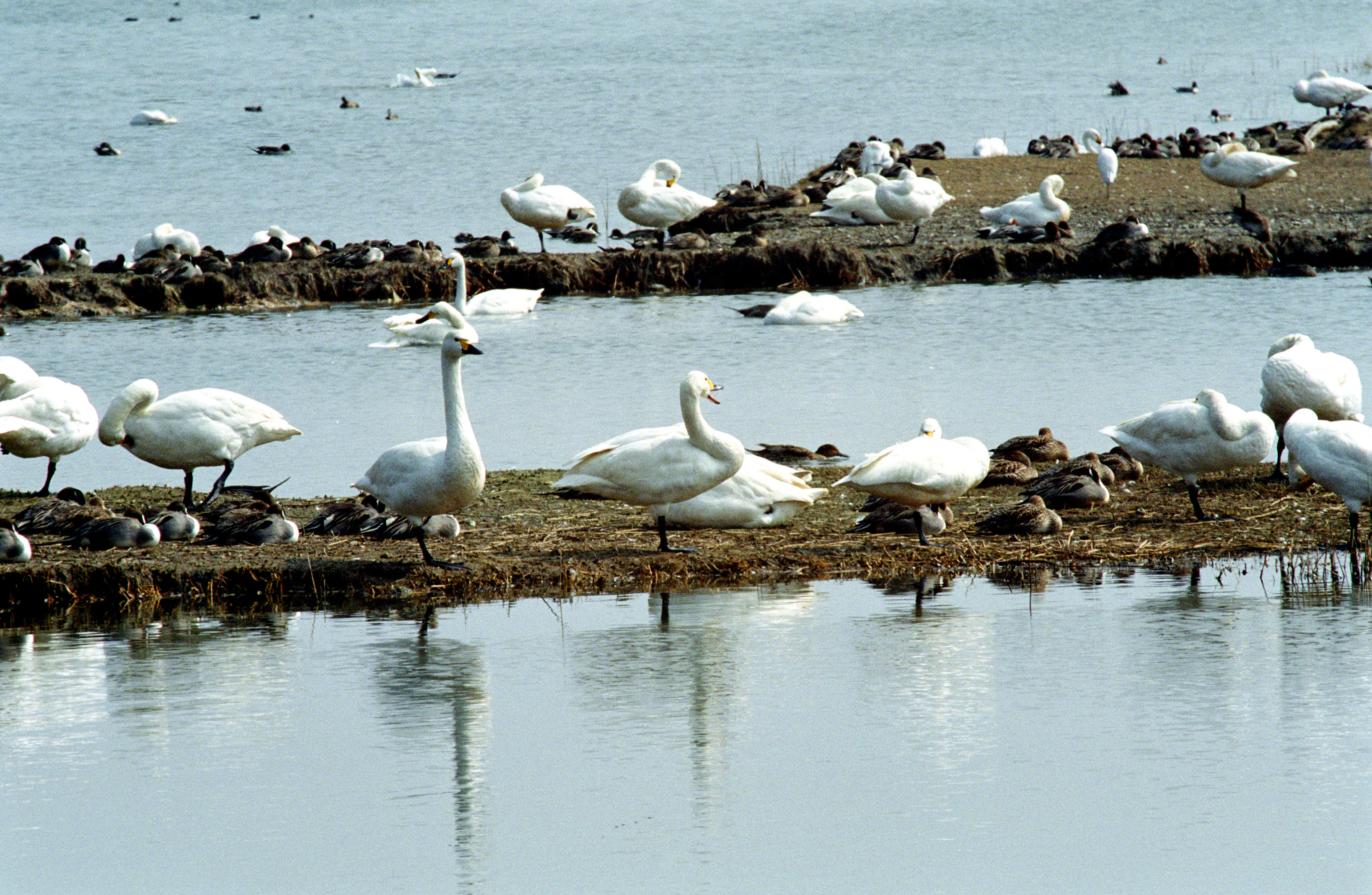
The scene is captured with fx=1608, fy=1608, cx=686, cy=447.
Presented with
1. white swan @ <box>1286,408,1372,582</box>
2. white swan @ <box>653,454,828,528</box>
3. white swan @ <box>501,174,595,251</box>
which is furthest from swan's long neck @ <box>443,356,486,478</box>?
white swan @ <box>501,174,595,251</box>

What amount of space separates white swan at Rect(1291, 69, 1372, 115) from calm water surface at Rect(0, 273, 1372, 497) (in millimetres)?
17656

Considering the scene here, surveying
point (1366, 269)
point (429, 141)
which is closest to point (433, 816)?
point (1366, 269)

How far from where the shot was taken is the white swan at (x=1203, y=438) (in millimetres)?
9445

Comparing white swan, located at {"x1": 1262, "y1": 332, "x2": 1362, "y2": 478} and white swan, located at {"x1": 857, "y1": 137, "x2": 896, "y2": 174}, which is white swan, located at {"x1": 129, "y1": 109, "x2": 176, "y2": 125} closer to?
white swan, located at {"x1": 857, "y1": 137, "x2": 896, "y2": 174}

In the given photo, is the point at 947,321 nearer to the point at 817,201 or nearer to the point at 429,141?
the point at 817,201

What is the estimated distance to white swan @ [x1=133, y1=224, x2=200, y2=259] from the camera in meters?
24.1

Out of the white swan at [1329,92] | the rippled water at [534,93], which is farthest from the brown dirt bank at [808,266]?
the white swan at [1329,92]

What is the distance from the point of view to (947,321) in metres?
18.9

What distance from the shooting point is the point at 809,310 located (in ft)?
62.5

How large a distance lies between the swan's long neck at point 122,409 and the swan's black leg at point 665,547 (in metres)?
3.53

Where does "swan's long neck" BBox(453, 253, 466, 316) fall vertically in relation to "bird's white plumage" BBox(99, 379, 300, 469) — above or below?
above

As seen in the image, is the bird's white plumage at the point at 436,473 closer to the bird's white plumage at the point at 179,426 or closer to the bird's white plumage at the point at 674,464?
the bird's white plumage at the point at 674,464

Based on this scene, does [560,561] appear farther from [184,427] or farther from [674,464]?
[184,427]

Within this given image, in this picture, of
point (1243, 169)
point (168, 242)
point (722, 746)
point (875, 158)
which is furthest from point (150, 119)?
point (722, 746)
